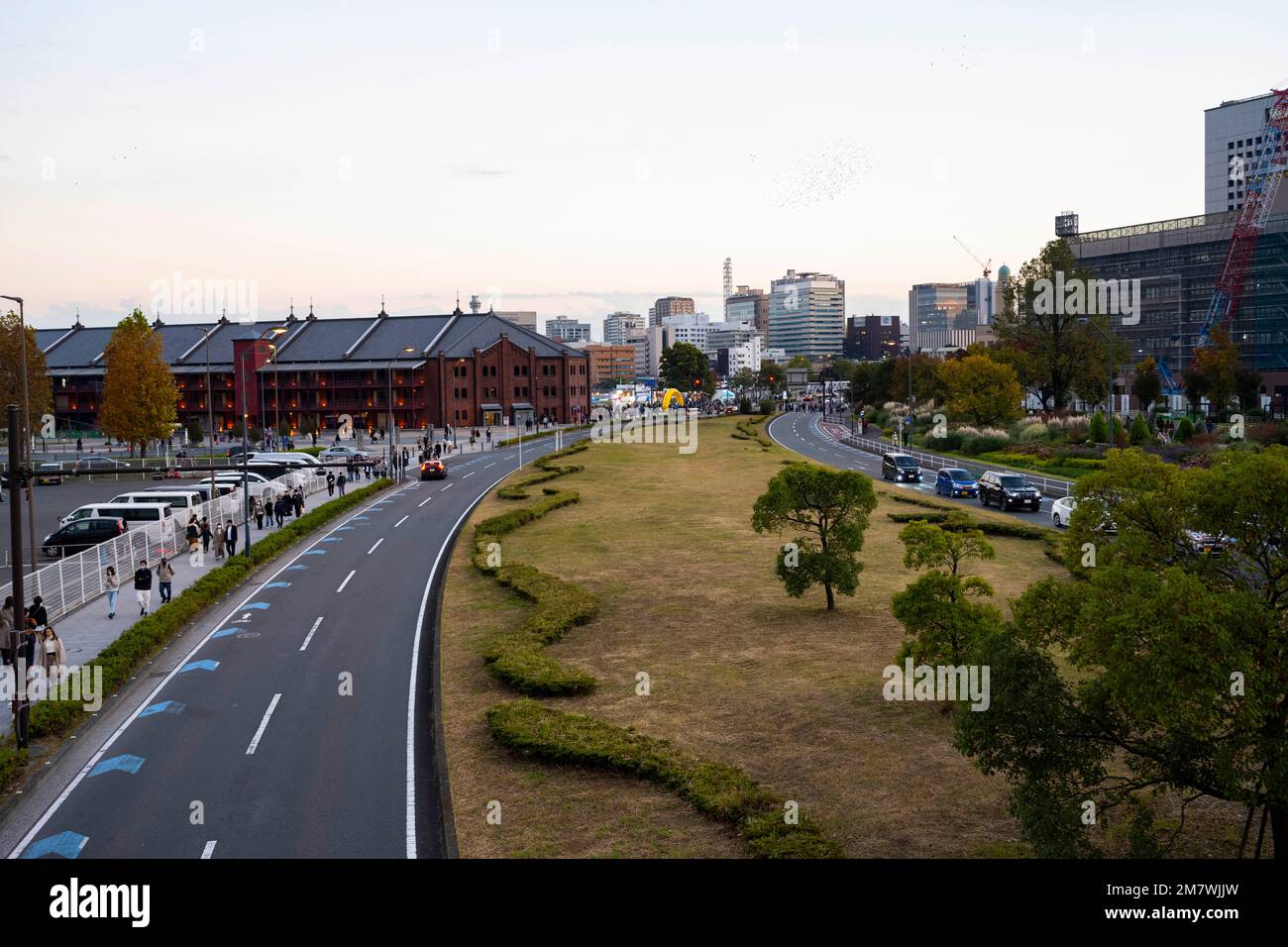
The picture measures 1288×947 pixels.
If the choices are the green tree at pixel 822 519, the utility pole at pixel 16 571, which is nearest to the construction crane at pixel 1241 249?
the green tree at pixel 822 519

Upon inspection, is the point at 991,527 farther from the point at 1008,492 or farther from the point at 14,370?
the point at 14,370

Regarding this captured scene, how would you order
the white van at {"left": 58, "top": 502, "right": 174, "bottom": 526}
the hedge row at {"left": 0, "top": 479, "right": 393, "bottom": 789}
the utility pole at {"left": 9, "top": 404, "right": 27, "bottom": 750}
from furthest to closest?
1. the white van at {"left": 58, "top": 502, "right": 174, "bottom": 526}
2. the hedge row at {"left": 0, "top": 479, "right": 393, "bottom": 789}
3. the utility pole at {"left": 9, "top": 404, "right": 27, "bottom": 750}

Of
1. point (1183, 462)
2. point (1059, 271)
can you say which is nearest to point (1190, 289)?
point (1059, 271)

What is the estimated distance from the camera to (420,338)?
131 m

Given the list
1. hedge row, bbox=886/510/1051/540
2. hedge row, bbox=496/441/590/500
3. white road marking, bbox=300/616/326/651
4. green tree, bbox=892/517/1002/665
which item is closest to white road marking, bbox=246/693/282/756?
white road marking, bbox=300/616/326/651

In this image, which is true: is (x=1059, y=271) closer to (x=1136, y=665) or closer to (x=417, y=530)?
(x=417, y=530)

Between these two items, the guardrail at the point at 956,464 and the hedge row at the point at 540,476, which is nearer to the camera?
the hedge row at the point at 540,476

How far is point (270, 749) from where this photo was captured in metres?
20.8

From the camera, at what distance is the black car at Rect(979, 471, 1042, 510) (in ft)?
170

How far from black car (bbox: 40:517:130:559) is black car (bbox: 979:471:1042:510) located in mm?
42176

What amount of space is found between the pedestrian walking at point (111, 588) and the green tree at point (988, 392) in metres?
71.2

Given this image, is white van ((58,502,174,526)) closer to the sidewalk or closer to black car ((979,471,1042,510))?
the sidewalk

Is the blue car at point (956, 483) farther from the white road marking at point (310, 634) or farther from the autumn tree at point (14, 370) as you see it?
the autumn tree at point (14, 370)

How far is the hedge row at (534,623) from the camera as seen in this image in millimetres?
23503
